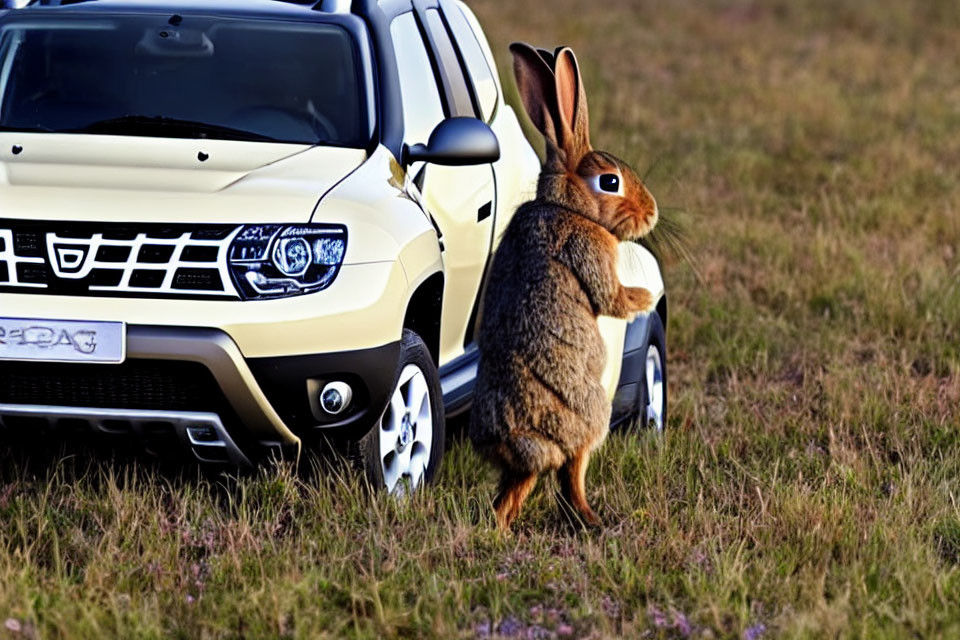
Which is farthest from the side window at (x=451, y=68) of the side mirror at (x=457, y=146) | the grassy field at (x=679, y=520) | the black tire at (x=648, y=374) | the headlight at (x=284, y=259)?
the headlight at (x=284, y=259)

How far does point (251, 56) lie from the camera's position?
616 cm

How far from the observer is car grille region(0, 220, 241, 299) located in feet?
16.1

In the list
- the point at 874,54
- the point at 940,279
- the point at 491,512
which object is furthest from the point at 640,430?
the point at 874,54

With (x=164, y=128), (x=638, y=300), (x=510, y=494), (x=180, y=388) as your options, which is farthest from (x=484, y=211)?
(x=180, y=388)

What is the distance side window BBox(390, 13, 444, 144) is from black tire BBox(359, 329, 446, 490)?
0.92 meters

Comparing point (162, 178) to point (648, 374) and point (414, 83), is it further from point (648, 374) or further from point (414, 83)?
point (648, 374)

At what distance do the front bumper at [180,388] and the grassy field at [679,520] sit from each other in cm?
25

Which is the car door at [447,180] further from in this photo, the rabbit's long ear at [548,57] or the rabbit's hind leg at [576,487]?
the rabbit's hind leg at [576,487]

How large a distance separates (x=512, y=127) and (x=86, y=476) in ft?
9.18

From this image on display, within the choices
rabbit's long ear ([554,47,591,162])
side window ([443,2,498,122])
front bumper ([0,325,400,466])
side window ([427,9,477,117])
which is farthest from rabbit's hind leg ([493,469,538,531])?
side window ([443,2,498,122])

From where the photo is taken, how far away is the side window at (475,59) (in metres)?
7.04

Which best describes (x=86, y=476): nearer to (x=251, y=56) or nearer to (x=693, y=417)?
(x=251, y=56)

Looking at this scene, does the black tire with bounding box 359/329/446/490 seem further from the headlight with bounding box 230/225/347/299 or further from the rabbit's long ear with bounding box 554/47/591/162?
the rabbit's long ear with bounding box 554/47/591/162

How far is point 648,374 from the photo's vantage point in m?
6.77
